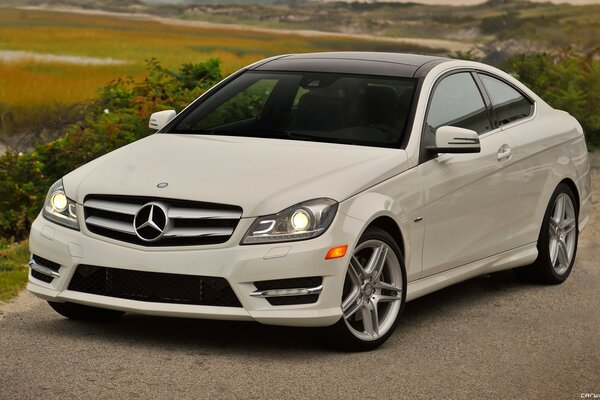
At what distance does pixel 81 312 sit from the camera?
28.8ft

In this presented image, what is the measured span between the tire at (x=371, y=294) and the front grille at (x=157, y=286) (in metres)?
0.66

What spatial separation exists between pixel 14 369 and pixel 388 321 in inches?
84.6

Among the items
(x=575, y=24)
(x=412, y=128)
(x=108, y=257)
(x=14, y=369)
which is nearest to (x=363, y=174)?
(x=412, y=128)

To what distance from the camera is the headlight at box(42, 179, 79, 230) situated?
8258mm

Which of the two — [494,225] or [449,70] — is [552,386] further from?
[449,70]

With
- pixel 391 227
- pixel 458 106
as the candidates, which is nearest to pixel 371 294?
pixel 391 227

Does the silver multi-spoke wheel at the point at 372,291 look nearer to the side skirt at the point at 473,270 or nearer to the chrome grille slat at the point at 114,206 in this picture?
the side skirt at the point at 473,270

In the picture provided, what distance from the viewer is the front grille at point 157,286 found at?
25.6 ft

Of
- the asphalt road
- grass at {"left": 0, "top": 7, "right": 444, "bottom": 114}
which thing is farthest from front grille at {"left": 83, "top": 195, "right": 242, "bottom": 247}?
grass at {"left": 0, "top": 7, "right": 444, "bottom": 114}

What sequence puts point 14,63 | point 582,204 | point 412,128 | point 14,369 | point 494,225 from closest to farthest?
1. point 14,369
2. point 412,128
3. point 494,225
4. point 582,204
5. point 14,63

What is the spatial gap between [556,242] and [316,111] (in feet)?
8.31

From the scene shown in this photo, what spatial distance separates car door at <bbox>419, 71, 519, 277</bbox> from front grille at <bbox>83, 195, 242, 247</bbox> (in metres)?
1.47

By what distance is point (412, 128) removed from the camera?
893cm

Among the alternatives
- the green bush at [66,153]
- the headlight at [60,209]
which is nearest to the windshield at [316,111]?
the headlight at [60,209]
